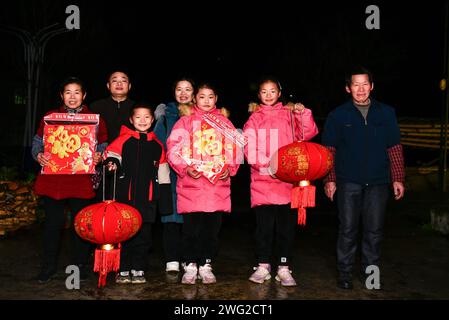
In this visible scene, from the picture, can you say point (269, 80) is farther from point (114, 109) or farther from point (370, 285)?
point (370, 285)

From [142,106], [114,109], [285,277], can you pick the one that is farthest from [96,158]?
[285,277]

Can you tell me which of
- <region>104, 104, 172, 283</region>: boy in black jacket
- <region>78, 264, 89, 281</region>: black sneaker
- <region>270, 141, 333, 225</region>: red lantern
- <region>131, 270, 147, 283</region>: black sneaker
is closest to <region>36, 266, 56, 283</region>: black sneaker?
<region>78, 264, 89, 281</region>: black sneaker

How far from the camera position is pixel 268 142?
193 inches

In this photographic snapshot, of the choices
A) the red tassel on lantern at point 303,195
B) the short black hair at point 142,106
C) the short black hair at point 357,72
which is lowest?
the red tassel on lantern at point 303,195

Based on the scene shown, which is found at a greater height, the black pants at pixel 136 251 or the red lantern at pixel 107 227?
the red lantern at pixel 107 227

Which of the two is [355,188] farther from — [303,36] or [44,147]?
[303,36]

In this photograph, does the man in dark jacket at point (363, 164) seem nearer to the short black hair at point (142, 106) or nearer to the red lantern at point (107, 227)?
the short black hair at point (142, 106)

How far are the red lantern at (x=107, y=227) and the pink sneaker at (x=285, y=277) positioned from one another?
1.45m

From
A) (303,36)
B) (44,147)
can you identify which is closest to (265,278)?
(44,147)

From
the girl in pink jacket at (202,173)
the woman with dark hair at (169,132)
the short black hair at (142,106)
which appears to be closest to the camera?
the girl in pink jacket at (202,173)

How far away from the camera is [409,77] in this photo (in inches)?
1150

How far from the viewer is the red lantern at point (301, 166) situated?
4.38 meters

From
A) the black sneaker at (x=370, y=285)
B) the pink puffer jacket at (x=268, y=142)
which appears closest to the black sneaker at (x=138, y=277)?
the pink puffer jacket at (x=268, y=142)

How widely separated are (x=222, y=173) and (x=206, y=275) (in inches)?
39.6
